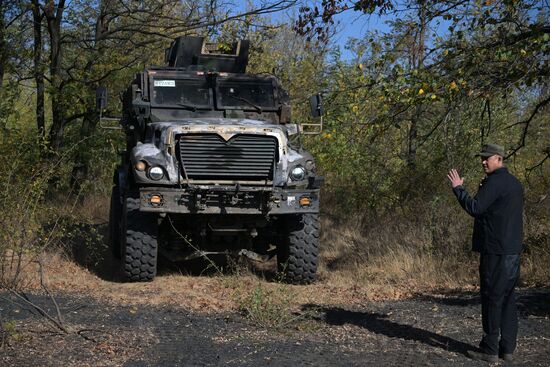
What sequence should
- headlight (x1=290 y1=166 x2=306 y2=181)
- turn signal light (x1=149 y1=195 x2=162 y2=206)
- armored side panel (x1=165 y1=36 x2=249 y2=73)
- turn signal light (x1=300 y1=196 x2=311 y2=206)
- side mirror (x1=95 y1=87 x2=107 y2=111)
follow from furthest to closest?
armored side panel (x1=165 y1=36 x2=249 y2=73) < side mirror (x1=95 y1=87 x2=107 y2=111) < headlight (x1=290 y1=166 x2=306 y2=181) < turn signal light (x1=300 y1=196 x2=311 y2=206) < turn signal light (x1=149 y1=195 x2=162 y2=206)

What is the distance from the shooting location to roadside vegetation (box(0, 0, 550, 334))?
7.97m

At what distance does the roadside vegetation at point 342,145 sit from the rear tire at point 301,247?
0.28m

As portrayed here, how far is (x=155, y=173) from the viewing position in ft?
26.9

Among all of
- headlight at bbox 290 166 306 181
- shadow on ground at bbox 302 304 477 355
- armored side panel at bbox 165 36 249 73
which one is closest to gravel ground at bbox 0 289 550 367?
shadow on ground at bbox 302 304 477 355

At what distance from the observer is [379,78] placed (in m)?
8.41

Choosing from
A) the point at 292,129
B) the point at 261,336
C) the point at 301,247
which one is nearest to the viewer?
the point at 261,336

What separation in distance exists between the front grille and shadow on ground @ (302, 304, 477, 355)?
172 cm

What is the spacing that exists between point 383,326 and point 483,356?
1.20m

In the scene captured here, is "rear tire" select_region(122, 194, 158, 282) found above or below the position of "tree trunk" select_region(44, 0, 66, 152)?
below

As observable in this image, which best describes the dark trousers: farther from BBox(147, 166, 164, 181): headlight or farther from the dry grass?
BBox(147, 166, 164, 181): headlight

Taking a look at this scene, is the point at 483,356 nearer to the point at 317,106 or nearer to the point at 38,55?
the point at 317,106

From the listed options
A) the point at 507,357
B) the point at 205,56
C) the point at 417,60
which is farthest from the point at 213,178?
the point at 507,357

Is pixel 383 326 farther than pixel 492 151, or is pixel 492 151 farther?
pixel 383 326

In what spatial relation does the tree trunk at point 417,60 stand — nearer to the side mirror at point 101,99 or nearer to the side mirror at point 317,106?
the side mirror at point 317,106
